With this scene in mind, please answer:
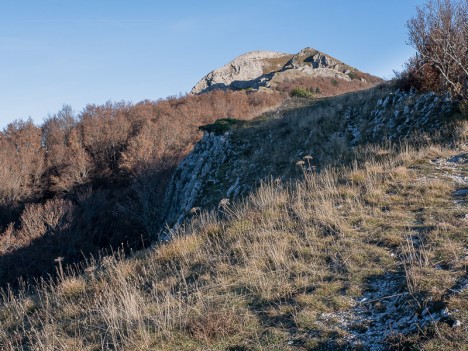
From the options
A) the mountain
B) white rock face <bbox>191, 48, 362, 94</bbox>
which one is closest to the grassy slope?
the mountain

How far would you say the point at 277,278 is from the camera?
14.8ft

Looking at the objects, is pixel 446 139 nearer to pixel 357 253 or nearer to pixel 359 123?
pixel 359 123

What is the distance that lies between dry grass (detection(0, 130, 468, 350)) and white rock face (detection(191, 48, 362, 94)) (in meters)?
52.6

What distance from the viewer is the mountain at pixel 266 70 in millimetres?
57156

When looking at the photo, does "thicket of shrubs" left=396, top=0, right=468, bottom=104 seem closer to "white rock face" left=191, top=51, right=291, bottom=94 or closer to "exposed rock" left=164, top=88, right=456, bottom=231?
"exposed rock" left=164, top=88, right=456, bottom=231

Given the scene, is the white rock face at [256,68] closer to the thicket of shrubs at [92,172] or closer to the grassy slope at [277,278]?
the thicket of shrubs at [92,172]

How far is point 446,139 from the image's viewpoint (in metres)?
9.34

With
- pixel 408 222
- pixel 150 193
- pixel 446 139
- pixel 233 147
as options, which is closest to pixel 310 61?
pixel 150 193

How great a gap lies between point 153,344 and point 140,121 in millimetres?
47309

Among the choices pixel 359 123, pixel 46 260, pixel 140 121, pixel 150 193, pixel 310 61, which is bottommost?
pixel 46 260

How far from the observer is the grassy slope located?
361 centimetres

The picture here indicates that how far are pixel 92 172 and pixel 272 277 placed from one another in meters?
42.5

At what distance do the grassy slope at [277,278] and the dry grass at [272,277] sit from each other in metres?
0.02

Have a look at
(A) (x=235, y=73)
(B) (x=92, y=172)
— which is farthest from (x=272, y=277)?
(A) (x=235, y=73)
